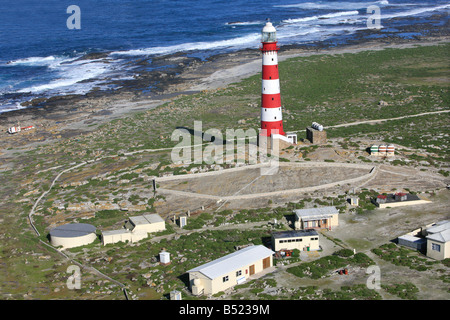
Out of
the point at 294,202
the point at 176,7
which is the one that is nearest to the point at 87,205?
the point at 294,202

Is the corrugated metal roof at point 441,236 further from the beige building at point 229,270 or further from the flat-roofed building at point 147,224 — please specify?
the flat-roofed building at point 147,224

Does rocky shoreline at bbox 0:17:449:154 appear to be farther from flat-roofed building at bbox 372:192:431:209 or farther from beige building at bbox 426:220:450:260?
beige building at bbox 426:220:450:260

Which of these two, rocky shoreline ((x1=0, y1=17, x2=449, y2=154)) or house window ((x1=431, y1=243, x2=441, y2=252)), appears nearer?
house window ((x1=431, y1=243, x2=441, y2=252))

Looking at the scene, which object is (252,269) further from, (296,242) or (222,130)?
(222,130)

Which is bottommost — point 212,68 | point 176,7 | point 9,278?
point 9,278

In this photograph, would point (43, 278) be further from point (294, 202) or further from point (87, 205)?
point (294, 202)

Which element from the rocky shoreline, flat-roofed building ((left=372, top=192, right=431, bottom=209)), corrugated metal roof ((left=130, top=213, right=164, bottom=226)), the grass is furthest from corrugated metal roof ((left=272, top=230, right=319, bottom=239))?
the rocky shoreline

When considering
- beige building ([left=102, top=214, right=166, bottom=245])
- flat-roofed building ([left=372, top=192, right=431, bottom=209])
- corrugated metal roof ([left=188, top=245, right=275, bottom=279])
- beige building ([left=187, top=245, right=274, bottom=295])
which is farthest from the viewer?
flat-roofed building ([left=372, top=192, right=431, bottom=209])

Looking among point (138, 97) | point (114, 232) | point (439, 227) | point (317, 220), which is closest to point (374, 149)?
point (317, 220)
